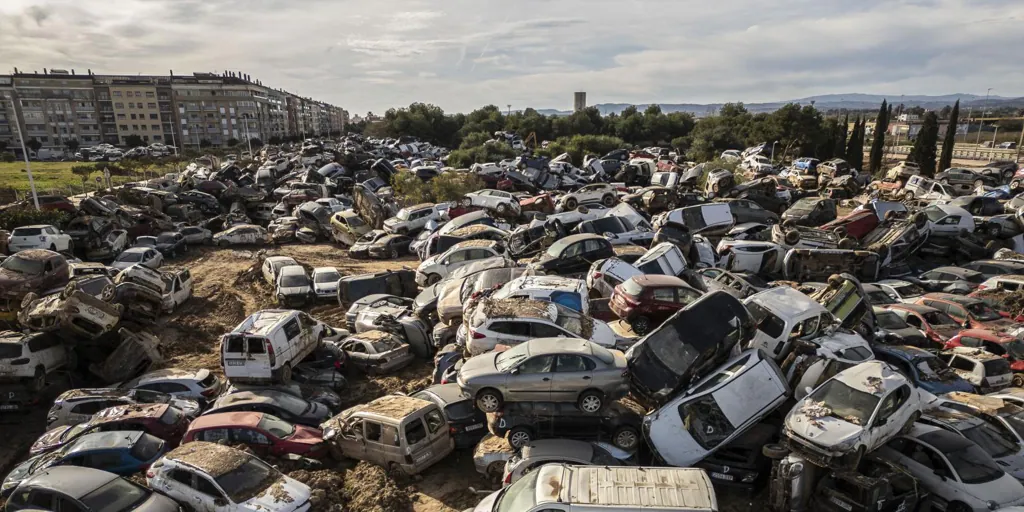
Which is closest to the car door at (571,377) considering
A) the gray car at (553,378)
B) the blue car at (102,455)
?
the gray car at (553,378)

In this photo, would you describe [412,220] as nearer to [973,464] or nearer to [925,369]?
[925,369]

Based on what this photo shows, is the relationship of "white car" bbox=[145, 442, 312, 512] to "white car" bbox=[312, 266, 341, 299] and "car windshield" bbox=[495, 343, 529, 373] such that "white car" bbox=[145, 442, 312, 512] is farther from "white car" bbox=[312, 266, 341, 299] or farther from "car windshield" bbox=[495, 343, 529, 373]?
"white car" bbox=[312, 266, 341, 299]

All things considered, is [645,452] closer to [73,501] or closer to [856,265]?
[73,501]

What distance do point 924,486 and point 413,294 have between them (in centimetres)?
1411

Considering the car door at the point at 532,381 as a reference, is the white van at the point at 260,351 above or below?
below

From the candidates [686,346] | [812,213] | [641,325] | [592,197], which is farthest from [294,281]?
[812,213]

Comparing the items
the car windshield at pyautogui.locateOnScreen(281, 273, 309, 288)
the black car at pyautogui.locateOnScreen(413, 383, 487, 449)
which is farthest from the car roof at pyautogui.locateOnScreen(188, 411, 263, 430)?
the car windshield at pyautogui.locateOnScreen(281, 273, 309, 288)

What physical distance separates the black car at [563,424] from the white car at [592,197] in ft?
58.3

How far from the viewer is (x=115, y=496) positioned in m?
7.16

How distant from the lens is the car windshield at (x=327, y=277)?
1831 centimetres

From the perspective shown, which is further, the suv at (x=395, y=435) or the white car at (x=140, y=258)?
the white car at (x=140, y=258)

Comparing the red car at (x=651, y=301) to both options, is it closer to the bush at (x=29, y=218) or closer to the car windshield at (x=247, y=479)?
the car windshield at (x=247, y=479)

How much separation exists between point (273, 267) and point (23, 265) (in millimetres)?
6898

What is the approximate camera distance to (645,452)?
8.42 m
